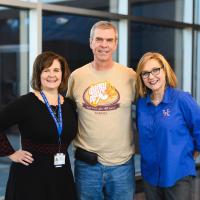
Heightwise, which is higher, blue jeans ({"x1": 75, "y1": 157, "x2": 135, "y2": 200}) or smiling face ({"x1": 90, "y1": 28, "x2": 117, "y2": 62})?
smiling face ({"x1": 90, "y1": 28, "x2": 117, "y2": 62})

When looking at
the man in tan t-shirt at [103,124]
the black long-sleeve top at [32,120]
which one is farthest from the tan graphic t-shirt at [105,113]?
the black long-sleeve top at [32,120]

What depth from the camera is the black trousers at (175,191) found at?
3.10 m

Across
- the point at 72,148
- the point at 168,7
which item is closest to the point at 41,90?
the point at 72,148

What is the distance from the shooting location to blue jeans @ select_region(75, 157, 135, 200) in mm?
3316

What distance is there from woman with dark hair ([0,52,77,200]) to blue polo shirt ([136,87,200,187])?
1.79 feet

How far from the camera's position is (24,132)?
304cm

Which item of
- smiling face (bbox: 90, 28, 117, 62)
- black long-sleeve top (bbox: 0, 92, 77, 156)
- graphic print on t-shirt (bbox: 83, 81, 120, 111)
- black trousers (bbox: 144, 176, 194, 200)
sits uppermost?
smiling face (bbox: 90, 28, 117, 62)

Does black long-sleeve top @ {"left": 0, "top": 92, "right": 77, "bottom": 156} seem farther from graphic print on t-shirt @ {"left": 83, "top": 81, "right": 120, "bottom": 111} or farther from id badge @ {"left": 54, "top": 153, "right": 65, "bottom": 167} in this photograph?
graphic print on t-shirt @ {"left": 83, "top": 81, "right": 120, "bottom": 111}

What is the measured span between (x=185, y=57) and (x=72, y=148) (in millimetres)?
3829

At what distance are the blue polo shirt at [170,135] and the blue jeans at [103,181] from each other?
0.26 m

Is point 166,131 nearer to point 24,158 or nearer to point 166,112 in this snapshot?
point 166,112

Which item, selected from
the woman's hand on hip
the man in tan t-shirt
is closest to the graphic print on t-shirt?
the man in tan t-shirt

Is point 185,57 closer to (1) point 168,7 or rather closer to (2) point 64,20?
(1) point 168,7

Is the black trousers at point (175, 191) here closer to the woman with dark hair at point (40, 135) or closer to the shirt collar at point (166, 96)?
the shirt collar at point (166, 96)
